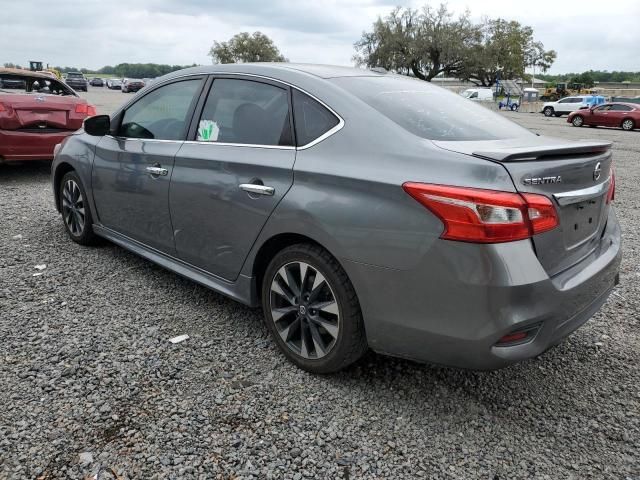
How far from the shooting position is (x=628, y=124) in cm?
2516

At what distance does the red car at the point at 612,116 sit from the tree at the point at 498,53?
43305 mm

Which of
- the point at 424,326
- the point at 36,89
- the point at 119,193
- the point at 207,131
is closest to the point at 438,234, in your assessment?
the point at 424,326

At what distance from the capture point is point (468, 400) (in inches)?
106

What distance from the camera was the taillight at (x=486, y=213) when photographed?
2.11 metres

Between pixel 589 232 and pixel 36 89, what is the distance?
333 inches

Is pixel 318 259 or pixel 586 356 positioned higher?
pixel 318 259

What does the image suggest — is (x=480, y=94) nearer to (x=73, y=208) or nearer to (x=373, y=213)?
(x=73, y=208)

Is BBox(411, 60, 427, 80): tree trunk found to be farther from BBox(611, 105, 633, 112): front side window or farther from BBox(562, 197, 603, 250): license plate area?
BBox(562, 197, 603, 250): license plate area

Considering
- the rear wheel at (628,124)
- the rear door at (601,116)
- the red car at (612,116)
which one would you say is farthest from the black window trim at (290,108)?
the rear door at (601,116)

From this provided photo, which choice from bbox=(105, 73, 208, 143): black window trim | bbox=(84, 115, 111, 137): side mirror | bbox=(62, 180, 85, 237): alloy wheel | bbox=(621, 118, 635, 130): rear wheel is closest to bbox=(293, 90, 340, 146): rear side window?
bbox=(105, 73, 208, 143): black window trim

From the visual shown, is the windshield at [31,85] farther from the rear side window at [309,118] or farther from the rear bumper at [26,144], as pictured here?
the rear side window at [309,118]

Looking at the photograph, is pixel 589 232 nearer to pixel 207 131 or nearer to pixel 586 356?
pixel 586 356

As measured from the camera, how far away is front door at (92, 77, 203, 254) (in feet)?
11.6

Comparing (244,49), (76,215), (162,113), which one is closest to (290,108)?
(162,113)
